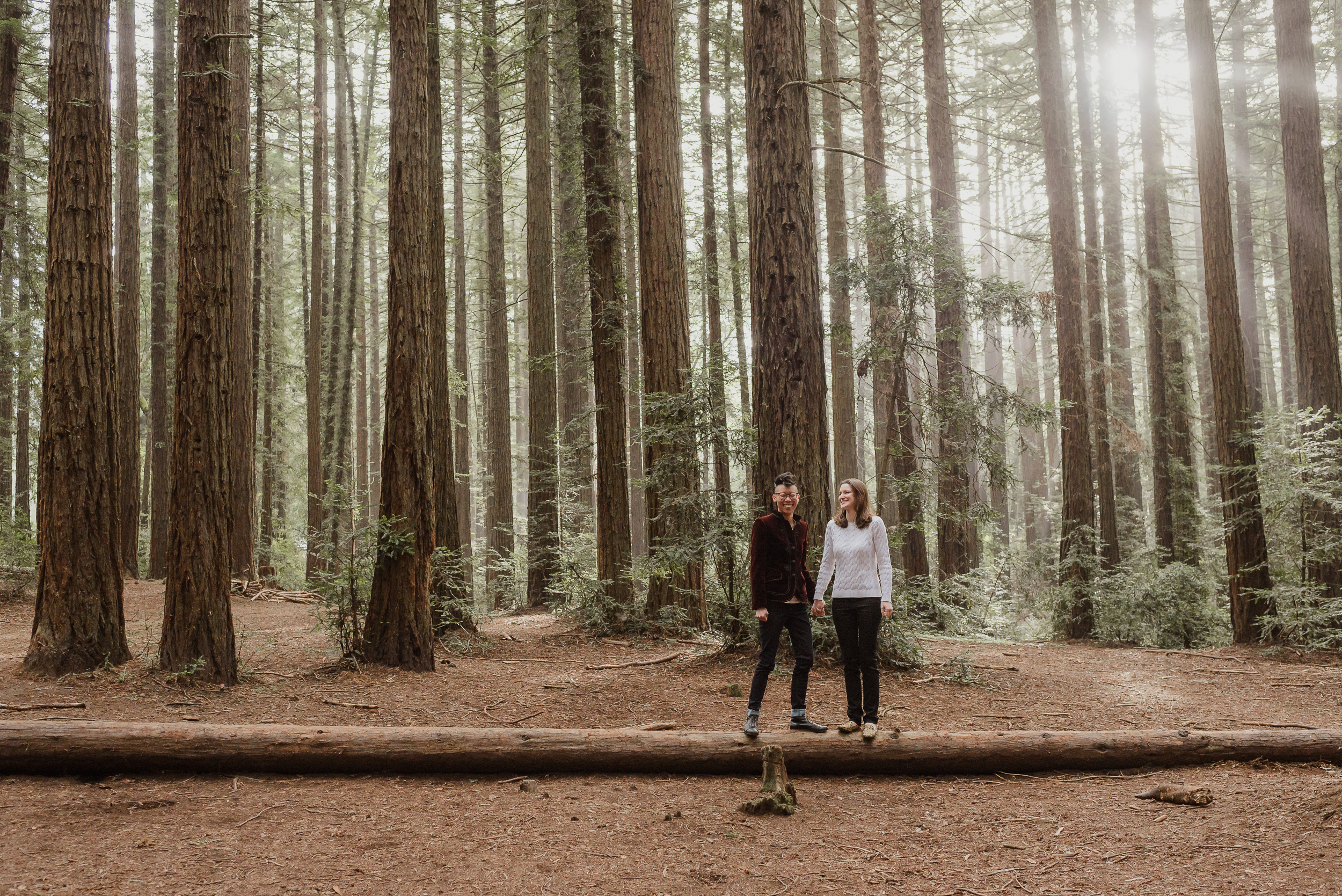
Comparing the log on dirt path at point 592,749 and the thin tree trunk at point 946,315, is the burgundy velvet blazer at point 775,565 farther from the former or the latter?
the thin tree trunk at point 946,315

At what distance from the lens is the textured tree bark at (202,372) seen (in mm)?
7438

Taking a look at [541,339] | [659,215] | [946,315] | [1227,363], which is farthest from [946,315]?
[541,339]

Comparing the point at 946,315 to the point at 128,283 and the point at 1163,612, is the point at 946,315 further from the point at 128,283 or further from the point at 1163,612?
the point at 128,283

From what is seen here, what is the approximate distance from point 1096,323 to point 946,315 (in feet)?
26.4

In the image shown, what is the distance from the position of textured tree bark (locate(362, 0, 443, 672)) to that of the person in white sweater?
469 centimetres

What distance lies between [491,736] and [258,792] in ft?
5.01

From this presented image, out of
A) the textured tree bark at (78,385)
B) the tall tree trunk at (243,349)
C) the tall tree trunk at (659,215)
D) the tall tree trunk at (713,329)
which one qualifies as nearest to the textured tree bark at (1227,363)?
the tall tree trunk at (713,329)

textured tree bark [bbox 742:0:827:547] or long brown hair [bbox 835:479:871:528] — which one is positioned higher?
textured tree bark [bbox 742:0:827:547]

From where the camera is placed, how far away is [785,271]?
9219 mm

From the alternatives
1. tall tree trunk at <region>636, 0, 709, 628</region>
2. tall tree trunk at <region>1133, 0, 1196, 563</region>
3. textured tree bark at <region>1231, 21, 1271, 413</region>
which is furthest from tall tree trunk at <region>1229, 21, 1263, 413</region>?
tall tree trunk at <region>636, 0, 709, 628</region>

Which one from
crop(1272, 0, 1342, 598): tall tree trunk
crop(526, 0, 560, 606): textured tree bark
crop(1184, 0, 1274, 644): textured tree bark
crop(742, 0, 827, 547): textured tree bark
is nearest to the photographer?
crop(742, 0, 827, 547): textured tree bark

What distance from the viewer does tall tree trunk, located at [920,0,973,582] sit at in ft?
38.2

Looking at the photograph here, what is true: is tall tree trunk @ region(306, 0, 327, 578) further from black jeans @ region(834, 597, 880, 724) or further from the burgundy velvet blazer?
black jeans @ region(834, 597, 880, 724)

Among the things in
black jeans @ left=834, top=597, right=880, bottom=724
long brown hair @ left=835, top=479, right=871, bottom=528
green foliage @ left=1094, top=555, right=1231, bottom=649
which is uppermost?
long brown hair @ left=835, top=479, right=871, bottom=528
